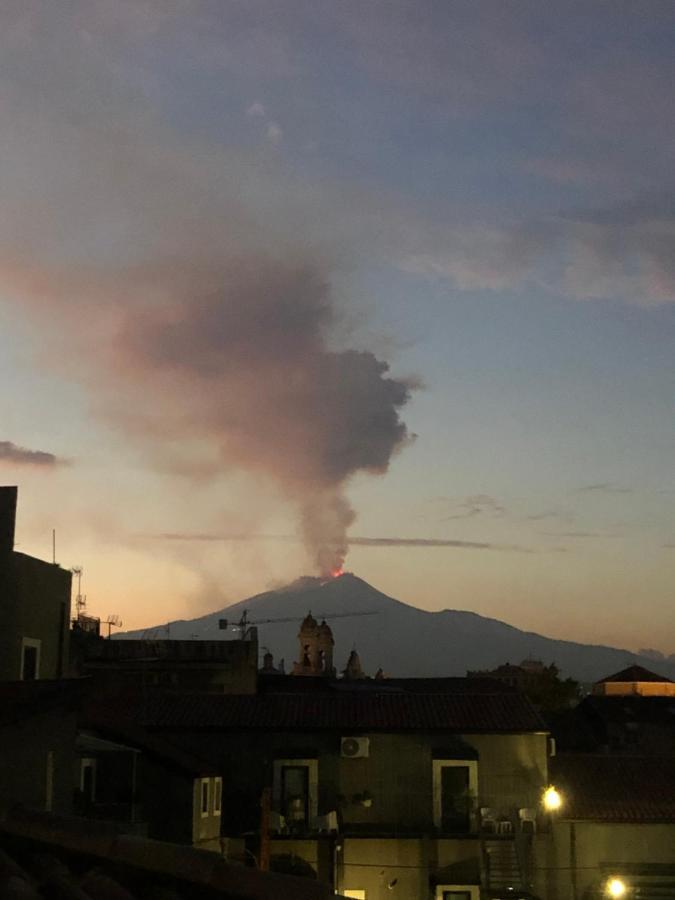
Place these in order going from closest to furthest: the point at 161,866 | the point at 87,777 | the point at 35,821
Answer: the point at 161,866 → the point at 35,821 → the point at 87,777

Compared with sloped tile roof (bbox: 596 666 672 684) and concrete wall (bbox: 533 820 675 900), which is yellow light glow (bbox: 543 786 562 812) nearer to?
concrete wall (bbox: 533 820 675 900)

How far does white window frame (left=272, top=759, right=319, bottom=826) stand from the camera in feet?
117

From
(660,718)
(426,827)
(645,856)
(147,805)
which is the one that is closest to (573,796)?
(645,856)

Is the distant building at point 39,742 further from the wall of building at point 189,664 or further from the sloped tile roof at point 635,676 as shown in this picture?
the sloped tile roof at point 635,676

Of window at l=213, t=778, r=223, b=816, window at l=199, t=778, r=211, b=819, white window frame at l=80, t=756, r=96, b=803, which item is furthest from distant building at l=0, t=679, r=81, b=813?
window at l=213, t=778, r=223, b=816

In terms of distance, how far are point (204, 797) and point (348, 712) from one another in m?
7.05

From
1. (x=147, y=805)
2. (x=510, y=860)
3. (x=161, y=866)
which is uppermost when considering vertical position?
(x=161, y=866)

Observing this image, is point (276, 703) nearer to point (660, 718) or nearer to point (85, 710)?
point (85, 710)

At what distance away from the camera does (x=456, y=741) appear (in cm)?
3659

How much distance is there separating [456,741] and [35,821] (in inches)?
1234

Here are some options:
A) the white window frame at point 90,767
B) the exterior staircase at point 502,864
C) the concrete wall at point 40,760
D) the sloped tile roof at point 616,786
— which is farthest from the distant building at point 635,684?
the concrete wall at point 40,760

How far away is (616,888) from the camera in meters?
33.7

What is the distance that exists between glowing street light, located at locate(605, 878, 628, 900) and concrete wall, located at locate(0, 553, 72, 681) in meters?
18.0

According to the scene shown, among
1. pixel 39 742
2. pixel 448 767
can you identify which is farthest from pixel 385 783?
pixel 39 742
